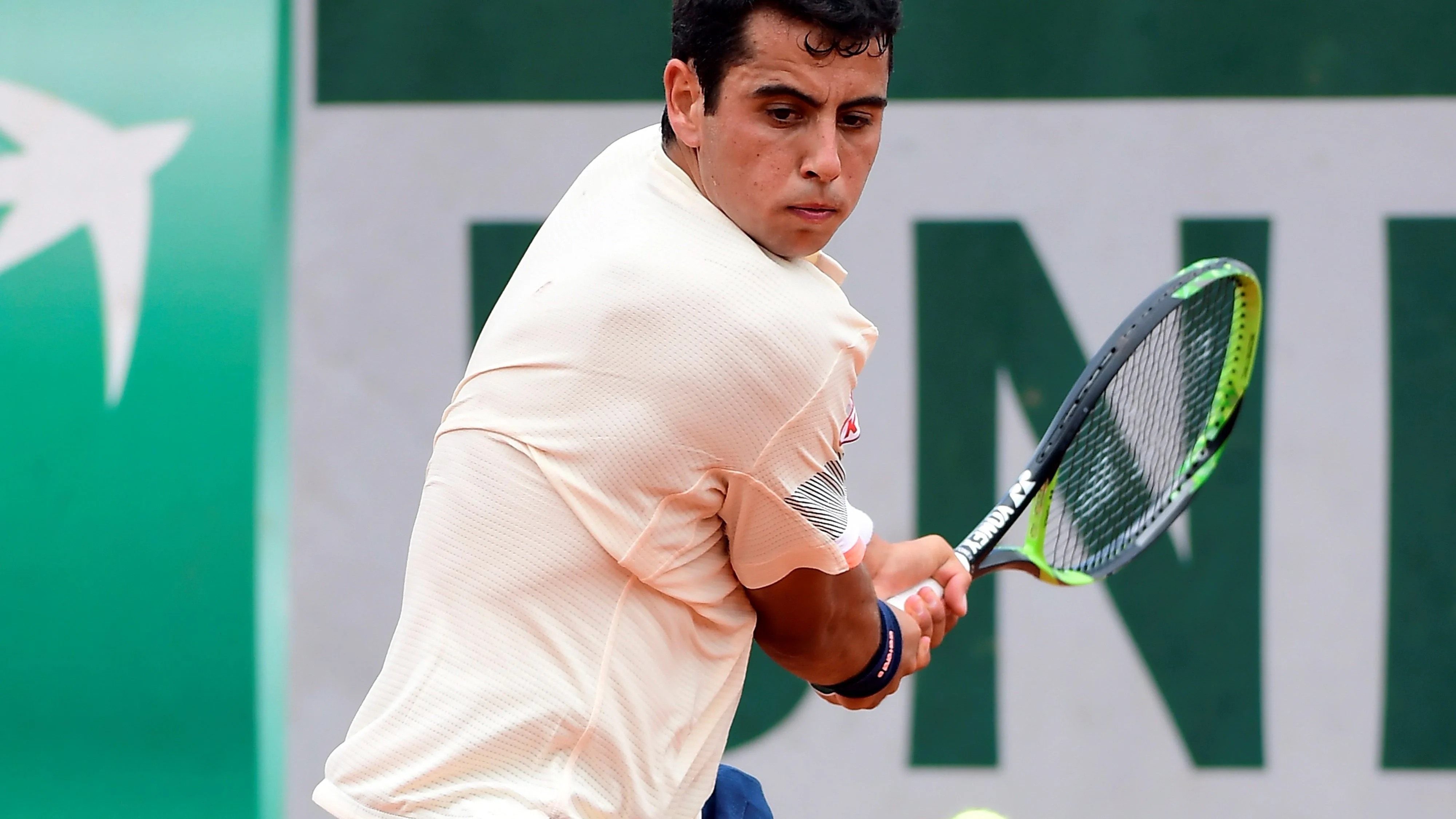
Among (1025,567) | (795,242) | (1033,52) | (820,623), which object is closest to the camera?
(795,242)

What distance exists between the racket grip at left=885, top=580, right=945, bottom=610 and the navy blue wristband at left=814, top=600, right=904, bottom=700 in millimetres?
192

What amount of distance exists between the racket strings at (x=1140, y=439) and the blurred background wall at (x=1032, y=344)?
2.54ft

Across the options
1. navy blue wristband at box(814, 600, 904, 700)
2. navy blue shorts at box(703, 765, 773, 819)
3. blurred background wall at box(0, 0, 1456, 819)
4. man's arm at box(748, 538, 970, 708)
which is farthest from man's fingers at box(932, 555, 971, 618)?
blurred background wall at box(0, 0, 1456, 819)

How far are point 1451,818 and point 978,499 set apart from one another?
4.51 ft

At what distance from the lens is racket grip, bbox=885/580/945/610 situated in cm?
237

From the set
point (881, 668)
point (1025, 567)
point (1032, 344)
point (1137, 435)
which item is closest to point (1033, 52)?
point (1032, 344)

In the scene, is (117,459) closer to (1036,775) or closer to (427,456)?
(427,456)

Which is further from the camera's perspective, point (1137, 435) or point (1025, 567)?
point (1137, 435)

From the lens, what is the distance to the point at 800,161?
5.98 feet

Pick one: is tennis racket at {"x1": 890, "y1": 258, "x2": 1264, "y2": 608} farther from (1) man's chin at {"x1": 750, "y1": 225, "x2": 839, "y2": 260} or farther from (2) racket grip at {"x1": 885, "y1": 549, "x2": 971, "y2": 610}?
(1) man's chin at {"x1": 750, "y1": 225, "x2": 839, "y2": 260}

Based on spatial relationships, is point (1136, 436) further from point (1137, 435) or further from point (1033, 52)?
point (1033, 52)

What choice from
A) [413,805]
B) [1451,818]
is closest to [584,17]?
[413,805]

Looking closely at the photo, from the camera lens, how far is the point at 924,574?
246 centimetres

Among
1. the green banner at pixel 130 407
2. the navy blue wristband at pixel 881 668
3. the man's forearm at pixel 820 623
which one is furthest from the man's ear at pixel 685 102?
the green banner at pixel 130 407
